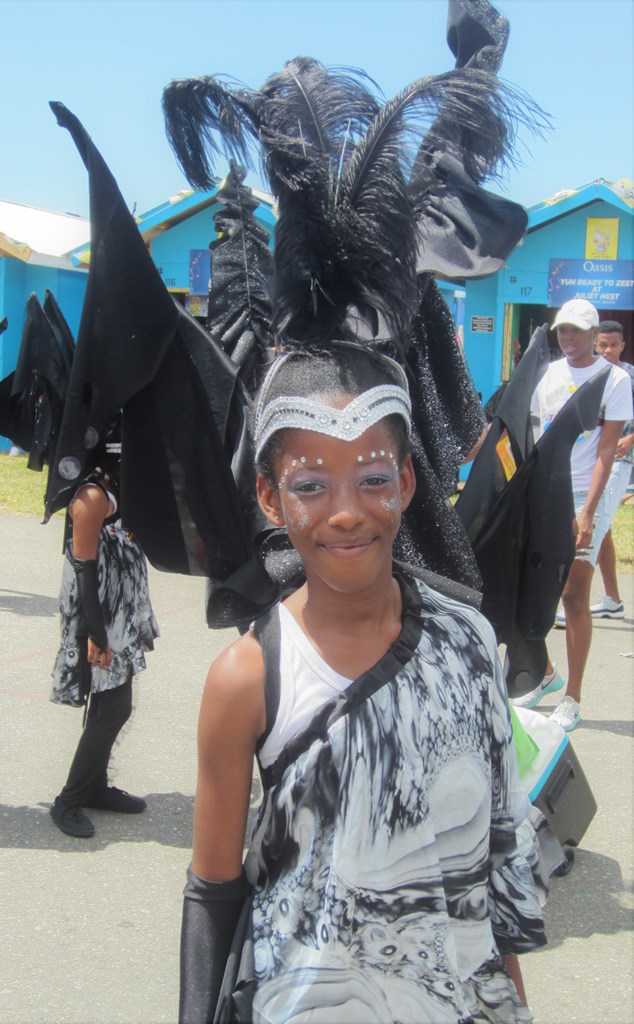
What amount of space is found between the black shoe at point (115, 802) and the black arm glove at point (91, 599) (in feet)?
2.17

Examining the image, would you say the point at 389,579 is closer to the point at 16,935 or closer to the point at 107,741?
the point at 16,935

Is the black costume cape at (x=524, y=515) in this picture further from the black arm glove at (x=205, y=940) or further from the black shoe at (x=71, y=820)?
the black shoe at (x=71, y=820)

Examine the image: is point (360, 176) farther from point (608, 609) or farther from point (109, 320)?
point (608, 609)

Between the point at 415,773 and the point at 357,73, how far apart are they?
1.28 meters

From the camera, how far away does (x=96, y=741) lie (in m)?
4.17

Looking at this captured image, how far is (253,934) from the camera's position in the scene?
1567 millimetres

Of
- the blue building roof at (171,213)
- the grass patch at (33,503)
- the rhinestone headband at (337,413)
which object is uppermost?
the blue building roof at (171,213)

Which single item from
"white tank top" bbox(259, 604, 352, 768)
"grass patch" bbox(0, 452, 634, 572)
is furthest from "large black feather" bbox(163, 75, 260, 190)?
"grass patch" bbox(0, 452, 634, 572)

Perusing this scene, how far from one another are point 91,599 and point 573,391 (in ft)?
9.17

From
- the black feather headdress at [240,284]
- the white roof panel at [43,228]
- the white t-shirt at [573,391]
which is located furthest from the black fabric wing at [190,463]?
the white roof panel at [43,228]

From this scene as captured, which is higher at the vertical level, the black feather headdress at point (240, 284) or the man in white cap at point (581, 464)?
the black feather headdress at point (240, 284)

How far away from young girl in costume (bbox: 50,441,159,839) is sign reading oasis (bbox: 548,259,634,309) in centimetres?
1037

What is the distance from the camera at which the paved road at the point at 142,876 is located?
310cm

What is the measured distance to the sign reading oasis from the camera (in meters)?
13.4
